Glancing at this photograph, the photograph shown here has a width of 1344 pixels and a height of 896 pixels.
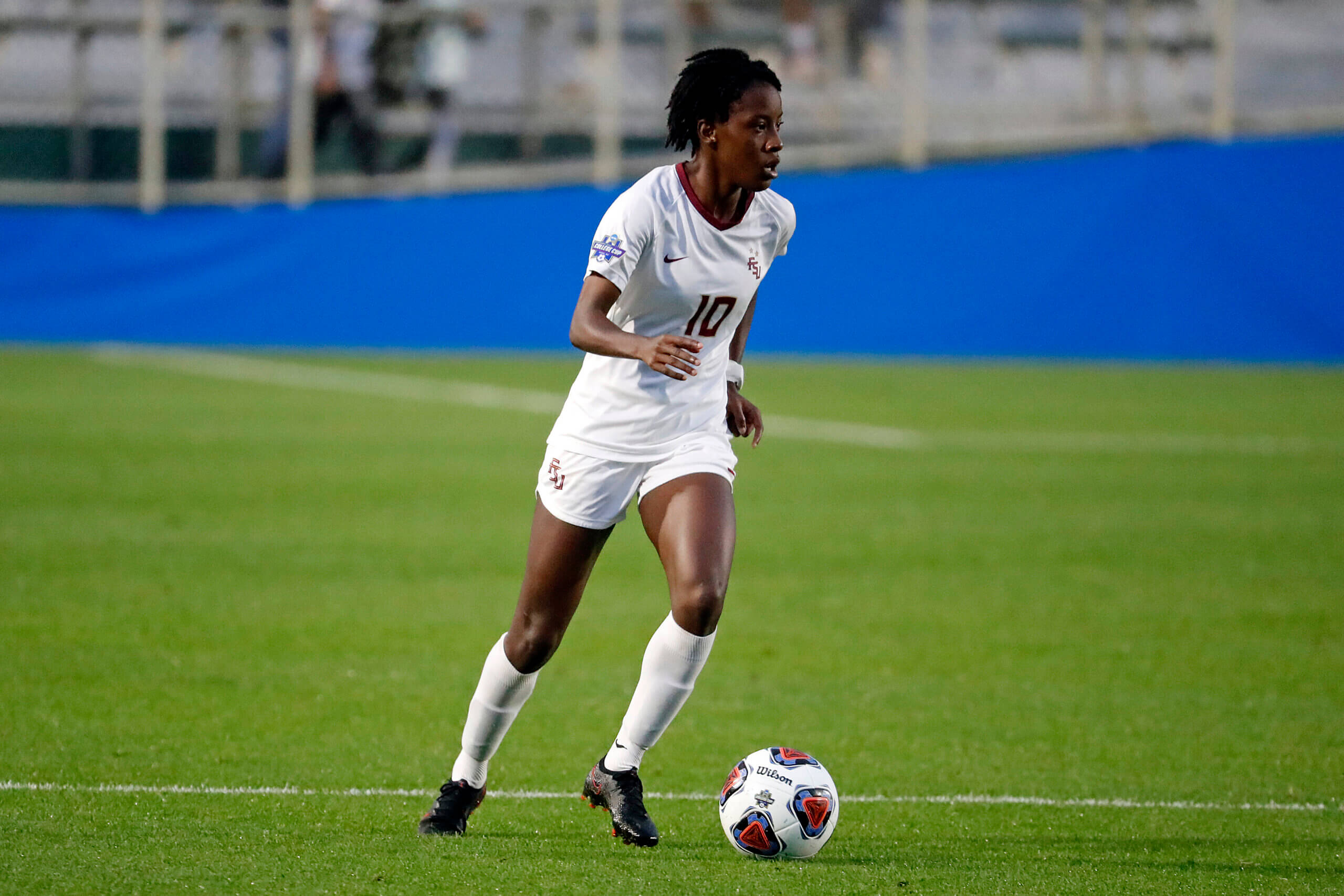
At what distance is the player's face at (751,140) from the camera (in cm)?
518

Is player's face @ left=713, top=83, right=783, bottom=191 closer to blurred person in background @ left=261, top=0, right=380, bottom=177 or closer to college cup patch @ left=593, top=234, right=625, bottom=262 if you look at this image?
college cup patch @ left=593, top=234, right=625, bottom=262

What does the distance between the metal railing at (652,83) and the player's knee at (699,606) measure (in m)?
17.5

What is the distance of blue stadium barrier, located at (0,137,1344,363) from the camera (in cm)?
2005

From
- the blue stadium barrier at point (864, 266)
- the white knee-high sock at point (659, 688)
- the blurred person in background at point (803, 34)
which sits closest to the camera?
the white knee-high sock at point (659, 688)

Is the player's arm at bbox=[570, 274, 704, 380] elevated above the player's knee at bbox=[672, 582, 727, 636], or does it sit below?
above

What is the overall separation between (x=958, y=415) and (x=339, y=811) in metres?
12.6

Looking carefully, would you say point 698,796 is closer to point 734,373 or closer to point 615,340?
point 734,373

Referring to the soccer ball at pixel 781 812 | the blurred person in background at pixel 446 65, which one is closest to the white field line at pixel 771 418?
the blurred person in background at pixel 446 65

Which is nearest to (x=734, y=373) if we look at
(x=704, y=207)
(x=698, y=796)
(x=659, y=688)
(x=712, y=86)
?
(x=704, y=207)

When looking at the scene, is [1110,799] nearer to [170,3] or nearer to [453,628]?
[453,628]

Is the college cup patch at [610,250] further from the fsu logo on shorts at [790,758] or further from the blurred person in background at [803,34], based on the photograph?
the blurred person in background at [803,34]

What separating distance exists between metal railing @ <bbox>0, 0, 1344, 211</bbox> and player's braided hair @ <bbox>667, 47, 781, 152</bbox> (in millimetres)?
16932

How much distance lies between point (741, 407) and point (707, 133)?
0.83m

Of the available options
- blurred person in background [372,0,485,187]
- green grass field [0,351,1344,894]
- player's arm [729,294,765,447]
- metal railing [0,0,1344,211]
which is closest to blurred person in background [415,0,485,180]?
blurred person in background [372,0,485,187]
